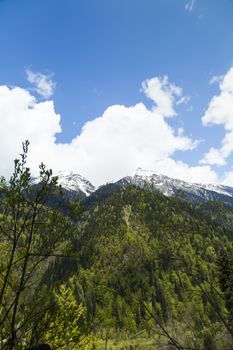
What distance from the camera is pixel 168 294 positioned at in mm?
196625

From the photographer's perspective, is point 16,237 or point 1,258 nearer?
point 16,237

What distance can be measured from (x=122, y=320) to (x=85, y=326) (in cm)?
18913

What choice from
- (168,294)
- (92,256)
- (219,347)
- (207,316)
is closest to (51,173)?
(92,256)

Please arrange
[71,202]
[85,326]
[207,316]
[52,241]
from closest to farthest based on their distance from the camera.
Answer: [52,241], [71,202], [85,326], [207,316]

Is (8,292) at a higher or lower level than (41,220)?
lower

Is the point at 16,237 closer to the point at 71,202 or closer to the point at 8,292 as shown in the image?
the point at 71,202

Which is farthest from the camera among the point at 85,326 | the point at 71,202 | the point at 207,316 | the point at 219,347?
the point at 207,316

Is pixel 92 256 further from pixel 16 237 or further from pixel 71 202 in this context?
pixel 16 237

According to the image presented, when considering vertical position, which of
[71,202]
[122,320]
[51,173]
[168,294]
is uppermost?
[51,173]

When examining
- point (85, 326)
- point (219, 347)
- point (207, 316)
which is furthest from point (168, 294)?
point (85, 326)

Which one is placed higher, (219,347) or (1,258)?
(1,258)

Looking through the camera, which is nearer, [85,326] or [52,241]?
[52,241]

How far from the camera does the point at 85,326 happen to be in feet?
27.5

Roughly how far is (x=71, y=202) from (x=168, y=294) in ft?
679
